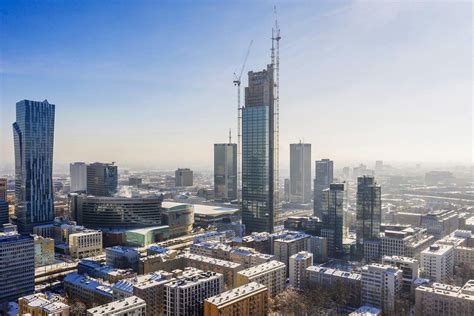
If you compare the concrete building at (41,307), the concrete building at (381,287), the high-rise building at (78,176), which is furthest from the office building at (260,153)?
the high-rise building at (78,176)

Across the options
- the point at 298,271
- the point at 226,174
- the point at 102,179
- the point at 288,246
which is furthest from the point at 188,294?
the point at 226,174

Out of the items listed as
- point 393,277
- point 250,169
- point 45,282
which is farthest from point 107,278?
point 250,169

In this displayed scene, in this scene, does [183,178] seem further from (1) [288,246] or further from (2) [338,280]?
(2) [338,280]

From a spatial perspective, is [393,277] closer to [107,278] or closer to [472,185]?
[107,278]

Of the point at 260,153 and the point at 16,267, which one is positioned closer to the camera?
the point at 16,267

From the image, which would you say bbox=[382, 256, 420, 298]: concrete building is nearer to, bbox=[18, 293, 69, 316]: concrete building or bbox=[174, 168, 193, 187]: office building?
bbox=[18, 293, 69, 316]: concrete building

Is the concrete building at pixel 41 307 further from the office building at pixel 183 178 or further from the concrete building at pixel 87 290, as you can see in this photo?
the office building at pixel 183 178

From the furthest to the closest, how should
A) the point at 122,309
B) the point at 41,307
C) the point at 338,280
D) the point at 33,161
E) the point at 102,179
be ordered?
1. the point at 102,179
2. the point at 33,161
3. the point at 338,280
4. the point at 41,307
5. the point at 122,309
